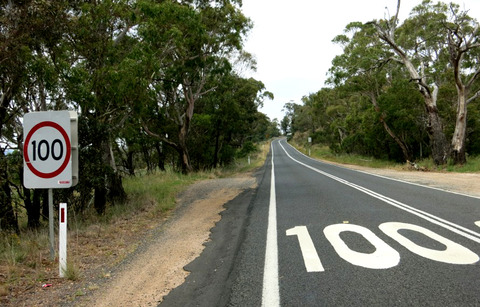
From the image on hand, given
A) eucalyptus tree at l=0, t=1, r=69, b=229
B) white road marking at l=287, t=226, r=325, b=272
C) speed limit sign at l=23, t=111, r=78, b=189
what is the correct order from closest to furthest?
white road marking at l=287, t=226, r=325, b=272 → speed limit sign at l=23, t=111, r=78, b=189 → eucalyptus tree at l=0, t=1, r=69, b=229

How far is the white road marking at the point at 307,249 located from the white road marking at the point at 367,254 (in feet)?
1.11

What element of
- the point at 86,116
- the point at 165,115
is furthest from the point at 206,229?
the point at 165,115

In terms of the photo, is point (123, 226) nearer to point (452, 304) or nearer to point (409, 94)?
point (452, 304)

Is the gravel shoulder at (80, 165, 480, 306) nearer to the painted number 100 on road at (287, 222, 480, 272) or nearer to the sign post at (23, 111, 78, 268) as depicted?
the sign post at (23, 111, 78, 268)

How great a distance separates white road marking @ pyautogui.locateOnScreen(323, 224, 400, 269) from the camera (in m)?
4.68

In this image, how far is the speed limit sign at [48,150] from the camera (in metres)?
5.08

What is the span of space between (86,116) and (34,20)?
266 cm

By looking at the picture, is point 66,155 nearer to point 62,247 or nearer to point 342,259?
point 62,247

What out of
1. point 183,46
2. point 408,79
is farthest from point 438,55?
point 183,46

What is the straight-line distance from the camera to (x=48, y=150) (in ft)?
16.8

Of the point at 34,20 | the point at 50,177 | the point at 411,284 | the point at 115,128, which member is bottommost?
the point at 411,284

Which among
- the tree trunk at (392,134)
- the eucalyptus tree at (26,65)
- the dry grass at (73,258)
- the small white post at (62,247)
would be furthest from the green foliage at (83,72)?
the tree trunk at (392,134)

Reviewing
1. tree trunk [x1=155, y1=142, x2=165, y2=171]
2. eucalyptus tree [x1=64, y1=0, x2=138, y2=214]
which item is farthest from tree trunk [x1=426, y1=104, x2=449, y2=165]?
tree trunk [x1=155, y1=142, x2=165, y2=171]

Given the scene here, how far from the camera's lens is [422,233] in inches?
238
